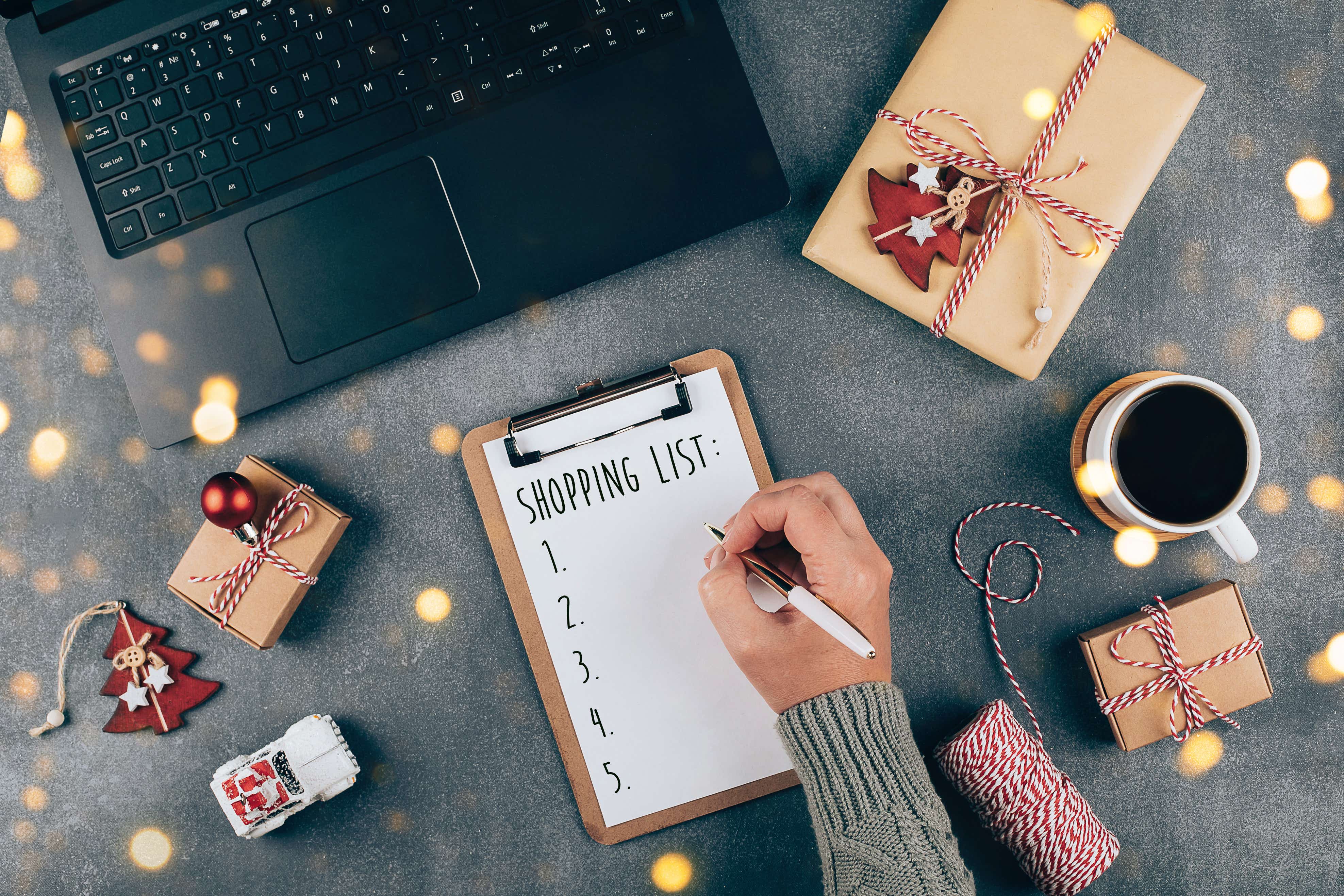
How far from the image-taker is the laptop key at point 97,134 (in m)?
0.64

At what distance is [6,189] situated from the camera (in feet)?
2.36

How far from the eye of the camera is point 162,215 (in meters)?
0.64

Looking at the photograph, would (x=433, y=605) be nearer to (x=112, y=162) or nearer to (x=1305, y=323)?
(x=112, y=162)

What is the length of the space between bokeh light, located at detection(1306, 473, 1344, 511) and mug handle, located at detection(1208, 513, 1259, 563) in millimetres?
180

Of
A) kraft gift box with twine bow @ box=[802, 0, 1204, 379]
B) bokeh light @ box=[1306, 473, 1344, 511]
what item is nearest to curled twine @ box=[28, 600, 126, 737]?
kraft gift box with twine bow @ box=[802, 0, 1204, 379]

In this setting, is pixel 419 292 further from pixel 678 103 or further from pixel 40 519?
pixel 40 519

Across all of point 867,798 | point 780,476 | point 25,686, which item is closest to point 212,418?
point 25,686

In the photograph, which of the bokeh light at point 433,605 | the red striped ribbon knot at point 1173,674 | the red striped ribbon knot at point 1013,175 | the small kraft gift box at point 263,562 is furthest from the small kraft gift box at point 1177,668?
the small kraft gift box at point 263,562

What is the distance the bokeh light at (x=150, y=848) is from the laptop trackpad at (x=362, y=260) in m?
0.48

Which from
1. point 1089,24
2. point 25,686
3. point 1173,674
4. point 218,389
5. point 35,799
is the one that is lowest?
point 1173,674

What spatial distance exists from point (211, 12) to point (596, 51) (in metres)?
0.34

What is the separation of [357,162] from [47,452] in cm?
43

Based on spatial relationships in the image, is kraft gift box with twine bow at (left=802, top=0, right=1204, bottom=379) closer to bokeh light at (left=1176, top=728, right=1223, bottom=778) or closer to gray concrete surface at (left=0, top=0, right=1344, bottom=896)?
gray concrete surface at (left=0, top=0, right=1344, bottom=896)

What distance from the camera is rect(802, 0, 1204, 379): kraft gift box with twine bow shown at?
64 centimetres
